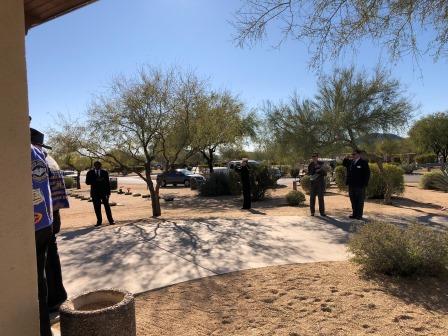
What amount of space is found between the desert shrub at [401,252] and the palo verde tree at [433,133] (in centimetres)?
5328

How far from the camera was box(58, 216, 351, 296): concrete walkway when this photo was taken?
5555 mm

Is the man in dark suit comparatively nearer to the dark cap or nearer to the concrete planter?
the dark cap

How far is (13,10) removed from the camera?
2.55 metres

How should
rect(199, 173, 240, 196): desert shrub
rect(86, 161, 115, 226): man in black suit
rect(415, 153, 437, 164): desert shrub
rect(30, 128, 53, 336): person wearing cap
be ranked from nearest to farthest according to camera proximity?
1. rect(30, 128, 53, 336): person wearing cap
2. rect(86, 161, 115, 226): man in black suit
3. rect(199, 173, 240, 196): desert shrub
4. rect(415, 153, 437, 164): desert shrub

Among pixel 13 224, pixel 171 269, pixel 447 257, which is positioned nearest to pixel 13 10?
pixel 13 224

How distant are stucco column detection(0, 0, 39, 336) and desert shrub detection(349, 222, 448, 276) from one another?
3896 millimetres

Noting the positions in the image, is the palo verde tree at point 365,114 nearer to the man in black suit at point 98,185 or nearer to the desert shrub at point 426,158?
the man in black suit at point 98,185

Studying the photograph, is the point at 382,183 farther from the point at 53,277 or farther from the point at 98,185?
the point at 53,277

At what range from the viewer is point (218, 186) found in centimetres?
2267

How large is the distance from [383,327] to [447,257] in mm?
1879

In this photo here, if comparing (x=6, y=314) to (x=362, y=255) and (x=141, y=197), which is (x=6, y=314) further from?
(x=141, y=197)

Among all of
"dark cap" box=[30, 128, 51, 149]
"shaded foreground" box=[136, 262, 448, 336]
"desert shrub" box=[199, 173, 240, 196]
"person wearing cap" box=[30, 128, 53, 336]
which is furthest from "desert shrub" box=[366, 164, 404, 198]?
"person wearing cap" box=[30, 128, 53, 336]

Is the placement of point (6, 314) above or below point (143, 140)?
below

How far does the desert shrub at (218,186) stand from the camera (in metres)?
22.4
